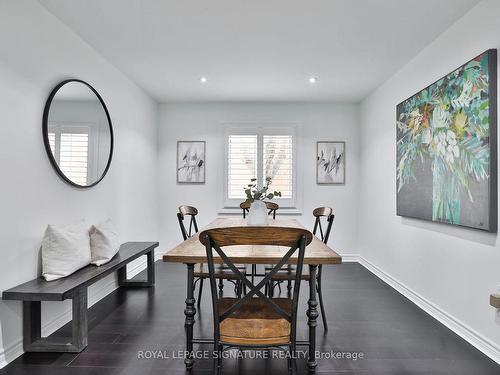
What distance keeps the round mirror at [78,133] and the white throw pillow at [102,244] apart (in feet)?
1.50

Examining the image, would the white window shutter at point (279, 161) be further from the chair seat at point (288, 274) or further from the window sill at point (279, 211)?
the chair seat at point (288, 274)

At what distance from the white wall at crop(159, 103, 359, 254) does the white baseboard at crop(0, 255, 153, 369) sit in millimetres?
1512

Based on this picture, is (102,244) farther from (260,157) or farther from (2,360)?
(260,157)

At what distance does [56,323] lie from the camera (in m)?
2.71

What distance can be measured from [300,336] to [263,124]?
11.6 ft

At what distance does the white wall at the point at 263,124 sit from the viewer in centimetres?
536

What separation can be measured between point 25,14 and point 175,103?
3.07 meters

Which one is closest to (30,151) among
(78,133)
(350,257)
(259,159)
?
(78,133)

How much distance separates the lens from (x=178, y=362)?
7.25 ft

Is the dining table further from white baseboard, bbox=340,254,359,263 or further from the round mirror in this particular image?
white baseboard, bbox=340,254,359,263

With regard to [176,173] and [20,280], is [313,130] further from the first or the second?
[20,280]

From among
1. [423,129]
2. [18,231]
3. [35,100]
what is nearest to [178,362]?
[18,231]

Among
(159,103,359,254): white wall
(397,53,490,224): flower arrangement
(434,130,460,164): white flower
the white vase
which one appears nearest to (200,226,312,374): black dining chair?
the white vase

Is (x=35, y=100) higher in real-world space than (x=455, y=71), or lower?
lower
